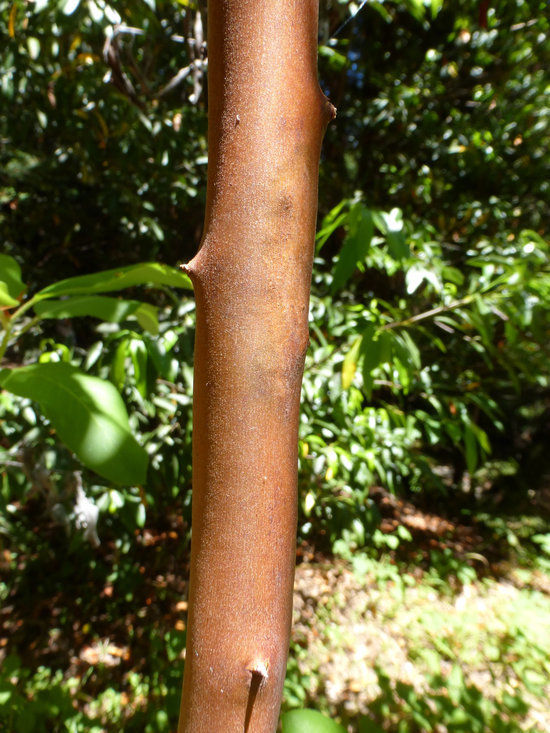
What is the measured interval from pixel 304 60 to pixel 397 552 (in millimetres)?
4449

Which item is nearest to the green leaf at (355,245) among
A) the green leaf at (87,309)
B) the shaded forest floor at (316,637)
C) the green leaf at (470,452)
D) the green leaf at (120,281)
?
the green leaf at (120,281)

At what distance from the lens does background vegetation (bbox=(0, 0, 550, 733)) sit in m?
1.87

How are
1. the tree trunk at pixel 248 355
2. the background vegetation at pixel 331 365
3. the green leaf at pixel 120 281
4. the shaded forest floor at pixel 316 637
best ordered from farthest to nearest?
the shaded forest floor at pixel 316 637, the background vegetation at pixel 331 365, the green leaf at pixel 120 281, the tree trunk at pixel 248 355

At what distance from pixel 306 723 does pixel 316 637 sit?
9.77 ft

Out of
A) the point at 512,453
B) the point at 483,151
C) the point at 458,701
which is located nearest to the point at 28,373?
the point at 458,701

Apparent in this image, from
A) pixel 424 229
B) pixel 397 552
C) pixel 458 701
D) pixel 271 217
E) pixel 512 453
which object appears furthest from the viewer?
pixel 512 453

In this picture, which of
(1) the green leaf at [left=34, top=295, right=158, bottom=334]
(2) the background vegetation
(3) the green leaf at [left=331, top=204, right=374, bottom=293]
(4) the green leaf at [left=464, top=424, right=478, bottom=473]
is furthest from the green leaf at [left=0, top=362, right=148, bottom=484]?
(4) the green leaf at [left=464, top=424, right=478, bottom=473]

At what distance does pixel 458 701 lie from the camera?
2.85 meters

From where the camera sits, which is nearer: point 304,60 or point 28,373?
point 304,60

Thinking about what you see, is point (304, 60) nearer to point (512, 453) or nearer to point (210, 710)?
point (210, 710)

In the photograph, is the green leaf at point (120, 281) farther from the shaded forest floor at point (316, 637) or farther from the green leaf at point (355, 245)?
the shaded forest floor at point (316, 637)

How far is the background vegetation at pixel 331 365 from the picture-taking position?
1.87 meters

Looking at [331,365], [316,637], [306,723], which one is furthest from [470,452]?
[316,637]

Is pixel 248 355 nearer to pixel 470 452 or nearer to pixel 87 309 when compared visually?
pixel 87 309
